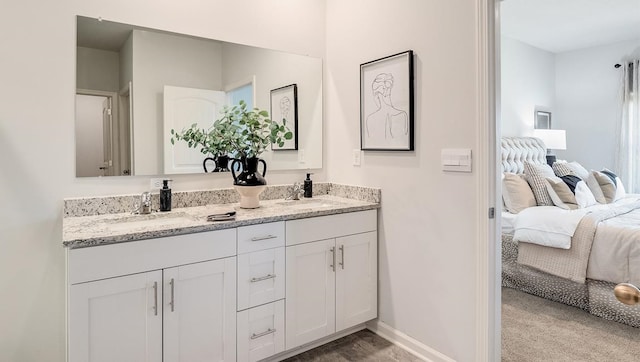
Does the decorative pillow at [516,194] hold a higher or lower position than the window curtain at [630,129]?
lower

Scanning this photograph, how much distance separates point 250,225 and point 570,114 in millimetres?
5774

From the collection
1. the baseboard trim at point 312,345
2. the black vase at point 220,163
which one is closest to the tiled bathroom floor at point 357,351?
the baseboard trim at point 312,345

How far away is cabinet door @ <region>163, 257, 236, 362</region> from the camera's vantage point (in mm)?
1679

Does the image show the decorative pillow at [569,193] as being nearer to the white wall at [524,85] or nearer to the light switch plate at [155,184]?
the white wall at [524,85]

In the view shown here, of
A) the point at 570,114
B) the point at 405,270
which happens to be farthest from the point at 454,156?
the point at 570,114

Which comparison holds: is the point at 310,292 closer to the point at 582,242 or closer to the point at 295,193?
the point at 295,193

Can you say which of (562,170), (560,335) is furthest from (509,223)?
(562,170)

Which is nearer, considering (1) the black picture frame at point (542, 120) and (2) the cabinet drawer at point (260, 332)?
(2) the cabinet drawer at point (260, 332)

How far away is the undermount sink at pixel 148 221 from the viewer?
1731 millimetres

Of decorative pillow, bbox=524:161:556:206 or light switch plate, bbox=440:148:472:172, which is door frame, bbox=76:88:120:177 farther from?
decorative pillow, bbox=524:161:556:206

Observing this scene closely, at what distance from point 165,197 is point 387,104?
148 cm

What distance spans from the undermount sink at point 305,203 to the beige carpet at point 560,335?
57.0 inches

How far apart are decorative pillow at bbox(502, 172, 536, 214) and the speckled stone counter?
172cm

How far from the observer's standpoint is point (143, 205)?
205 cm
